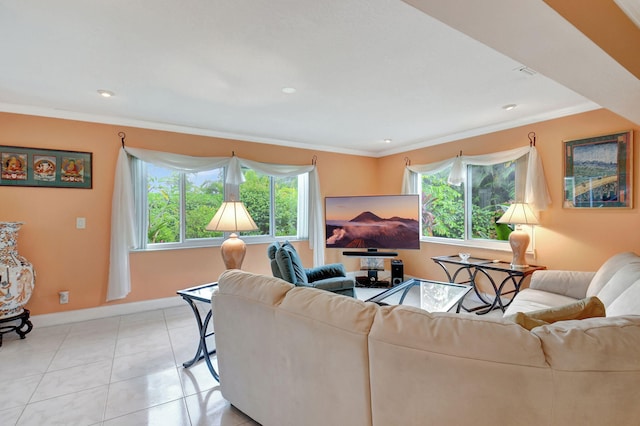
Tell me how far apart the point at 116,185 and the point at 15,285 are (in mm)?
1330

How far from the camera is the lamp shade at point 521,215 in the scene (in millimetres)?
3453

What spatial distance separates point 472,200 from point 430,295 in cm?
202

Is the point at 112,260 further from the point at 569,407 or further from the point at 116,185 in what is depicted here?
the point at 569,407

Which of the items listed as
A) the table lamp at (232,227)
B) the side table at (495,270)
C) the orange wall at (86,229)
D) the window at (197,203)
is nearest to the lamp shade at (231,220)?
the table lamp at (232,227)

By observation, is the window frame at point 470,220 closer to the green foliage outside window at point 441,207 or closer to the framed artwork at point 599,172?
the green foliage outside window at point 441,207

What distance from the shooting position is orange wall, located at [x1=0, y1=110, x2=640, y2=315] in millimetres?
3178

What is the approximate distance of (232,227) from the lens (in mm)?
2998

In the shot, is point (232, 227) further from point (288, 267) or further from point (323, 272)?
point (323, 272)

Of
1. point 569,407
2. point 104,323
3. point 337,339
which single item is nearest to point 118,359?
point 104,323

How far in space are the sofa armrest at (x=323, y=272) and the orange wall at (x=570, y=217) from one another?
1.99 metres

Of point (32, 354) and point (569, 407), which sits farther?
point (32, 354)

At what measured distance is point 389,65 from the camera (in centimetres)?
234

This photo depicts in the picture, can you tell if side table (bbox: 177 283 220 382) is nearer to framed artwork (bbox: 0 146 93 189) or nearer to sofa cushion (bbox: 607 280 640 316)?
framed artwork (bbox: 0 146 93 189)

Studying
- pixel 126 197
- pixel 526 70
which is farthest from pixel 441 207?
pixel 126 197
